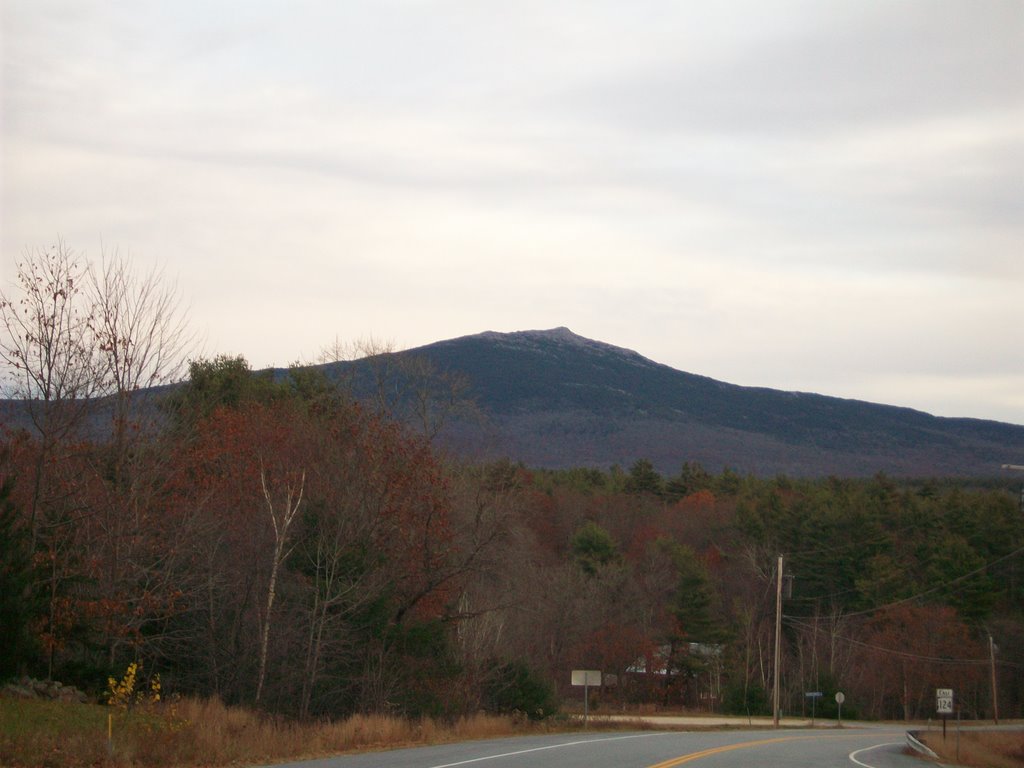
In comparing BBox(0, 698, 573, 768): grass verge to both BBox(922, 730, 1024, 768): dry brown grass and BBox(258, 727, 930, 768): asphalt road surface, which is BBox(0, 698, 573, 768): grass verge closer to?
BBox(258, 727, 930, 768): asphalt road surface

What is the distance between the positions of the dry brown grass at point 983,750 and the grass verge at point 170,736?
14.4 m

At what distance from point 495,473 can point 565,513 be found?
1926 inches

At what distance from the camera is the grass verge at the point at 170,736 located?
1692cm

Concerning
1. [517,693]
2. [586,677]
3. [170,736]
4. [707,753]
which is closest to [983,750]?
[586,677]

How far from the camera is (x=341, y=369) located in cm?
5500

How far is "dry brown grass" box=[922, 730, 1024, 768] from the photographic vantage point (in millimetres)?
29719

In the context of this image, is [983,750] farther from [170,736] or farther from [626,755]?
[170,736]

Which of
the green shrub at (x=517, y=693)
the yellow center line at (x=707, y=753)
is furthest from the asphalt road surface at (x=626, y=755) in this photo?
the green shrub at (x=517, y=693)

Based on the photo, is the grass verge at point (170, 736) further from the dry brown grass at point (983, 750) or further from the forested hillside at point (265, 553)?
the dry brown grass at point (983, 750)

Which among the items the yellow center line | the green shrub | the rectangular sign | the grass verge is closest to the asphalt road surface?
the yellow center line

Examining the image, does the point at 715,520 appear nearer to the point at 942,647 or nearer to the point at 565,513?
the point at 565,513

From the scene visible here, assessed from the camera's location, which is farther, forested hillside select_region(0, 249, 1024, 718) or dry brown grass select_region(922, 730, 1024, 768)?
dry brown grass select_region(922, 730, 1024, 768)

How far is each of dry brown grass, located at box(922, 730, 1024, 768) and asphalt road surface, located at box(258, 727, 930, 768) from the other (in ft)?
4.89

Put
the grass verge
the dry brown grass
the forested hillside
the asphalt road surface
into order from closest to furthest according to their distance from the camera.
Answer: the grass verge, the asphalt road surface, the forested hillside, the dry brown grass
